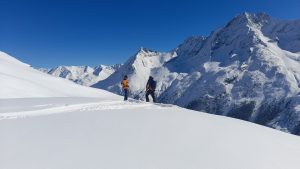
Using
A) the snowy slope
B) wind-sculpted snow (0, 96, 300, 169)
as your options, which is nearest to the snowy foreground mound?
wind-sculpted snow (0, 96, 300, 169)

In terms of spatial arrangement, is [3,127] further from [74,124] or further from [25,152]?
[25,152]

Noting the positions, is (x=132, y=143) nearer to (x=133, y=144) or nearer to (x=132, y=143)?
(x=132, y=143)

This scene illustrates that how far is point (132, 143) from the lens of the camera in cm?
1222

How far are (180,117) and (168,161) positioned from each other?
7.33 m

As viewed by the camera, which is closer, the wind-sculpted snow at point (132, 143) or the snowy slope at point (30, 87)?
the wind-sculpted snow at point (132, 143)

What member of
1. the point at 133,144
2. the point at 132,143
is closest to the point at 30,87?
the point at 132,143

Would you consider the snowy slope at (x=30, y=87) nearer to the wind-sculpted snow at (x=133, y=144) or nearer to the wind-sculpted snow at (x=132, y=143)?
the wind-sculpted snow at (x=132, y=143)

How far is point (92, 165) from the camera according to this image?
9867 millimetres

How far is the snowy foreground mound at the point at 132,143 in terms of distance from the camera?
10312 mm

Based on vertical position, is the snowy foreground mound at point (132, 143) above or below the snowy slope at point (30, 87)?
below

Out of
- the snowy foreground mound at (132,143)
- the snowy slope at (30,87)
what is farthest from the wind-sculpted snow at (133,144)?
the snowy slope at (30,87)

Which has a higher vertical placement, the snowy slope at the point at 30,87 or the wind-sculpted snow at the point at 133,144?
the snowy slope at the point at 30,87

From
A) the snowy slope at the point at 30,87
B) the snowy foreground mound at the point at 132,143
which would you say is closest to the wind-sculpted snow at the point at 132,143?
the snowy foreground mound at the point at 132,143

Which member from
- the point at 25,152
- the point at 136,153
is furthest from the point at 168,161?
the point at 25,152
